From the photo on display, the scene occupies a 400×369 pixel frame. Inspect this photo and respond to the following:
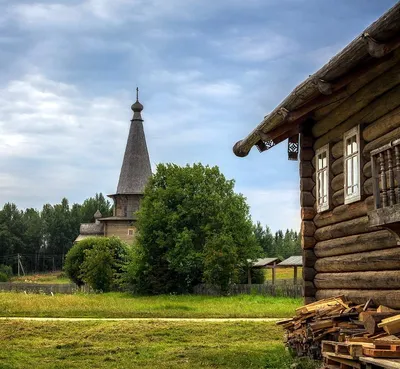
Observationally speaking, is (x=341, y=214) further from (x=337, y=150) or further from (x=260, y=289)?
(x=260, y=289)

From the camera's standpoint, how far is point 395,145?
8.86 meters

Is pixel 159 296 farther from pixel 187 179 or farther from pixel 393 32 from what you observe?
pixel 393 32

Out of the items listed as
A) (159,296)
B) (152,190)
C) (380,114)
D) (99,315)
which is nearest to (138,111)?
(152,190)

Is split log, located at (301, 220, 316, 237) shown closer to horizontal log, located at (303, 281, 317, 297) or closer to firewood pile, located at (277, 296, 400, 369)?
horizontal log, located at (303, 281, 317, 297)

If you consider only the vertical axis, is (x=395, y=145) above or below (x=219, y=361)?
above

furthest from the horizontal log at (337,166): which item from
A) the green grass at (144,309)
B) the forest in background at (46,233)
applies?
the forest in background at (46,233)

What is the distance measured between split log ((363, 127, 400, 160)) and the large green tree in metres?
32.9

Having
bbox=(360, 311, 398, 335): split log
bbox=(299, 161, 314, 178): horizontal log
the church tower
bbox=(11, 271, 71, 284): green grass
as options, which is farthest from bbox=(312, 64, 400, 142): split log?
bbox=(11, 271, 71, 284): green grass

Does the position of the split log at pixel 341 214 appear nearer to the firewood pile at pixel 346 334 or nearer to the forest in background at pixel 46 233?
the firewood pile at pixel 346 334

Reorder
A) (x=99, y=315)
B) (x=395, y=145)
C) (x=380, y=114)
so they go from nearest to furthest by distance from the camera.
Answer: (x=395, y=145), (x=380, y=114), (x=99, y=315)

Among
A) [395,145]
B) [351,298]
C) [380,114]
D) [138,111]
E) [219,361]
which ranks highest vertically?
[138,111]

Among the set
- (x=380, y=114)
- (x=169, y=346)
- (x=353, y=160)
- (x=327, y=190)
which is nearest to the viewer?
(x=380, y=114)

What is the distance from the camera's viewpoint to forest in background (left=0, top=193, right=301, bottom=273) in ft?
362

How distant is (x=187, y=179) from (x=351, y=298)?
37.0 metres
